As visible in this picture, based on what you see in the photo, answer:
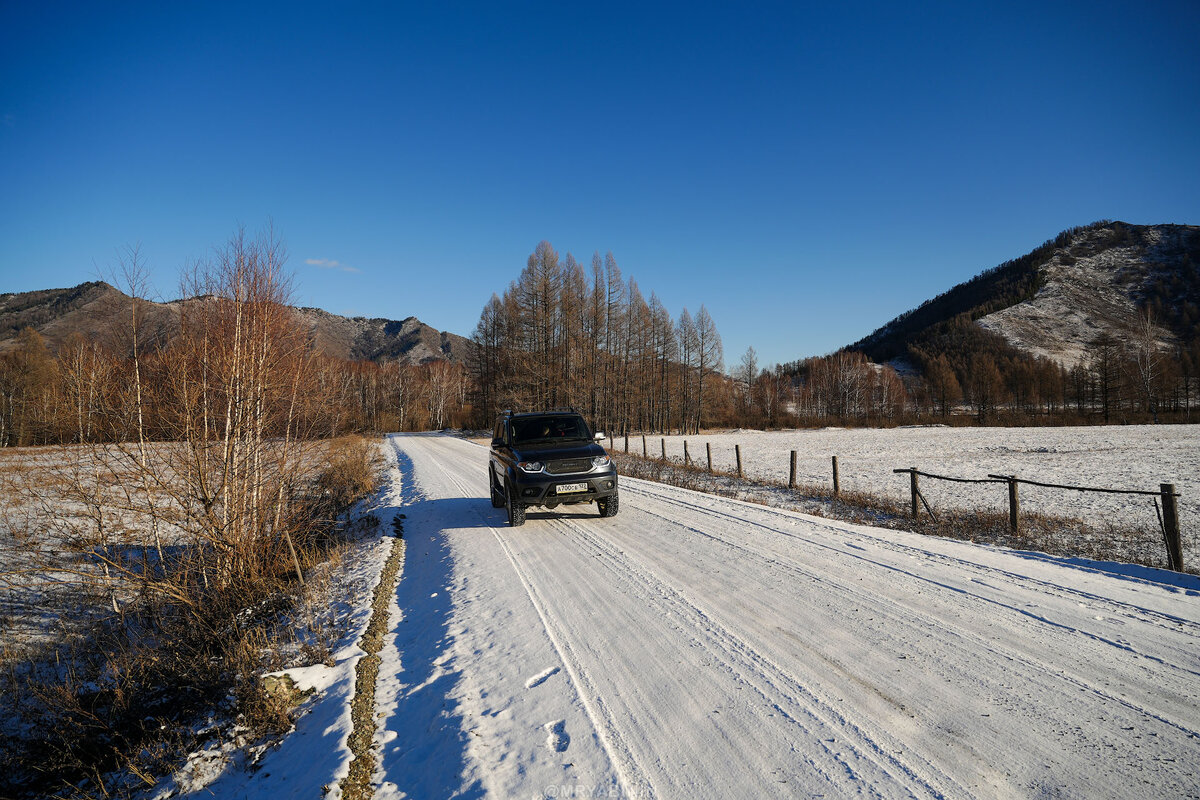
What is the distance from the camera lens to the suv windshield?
395 inches

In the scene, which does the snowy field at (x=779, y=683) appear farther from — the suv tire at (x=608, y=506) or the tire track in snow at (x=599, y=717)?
the suv tire at (x=608, y=506)

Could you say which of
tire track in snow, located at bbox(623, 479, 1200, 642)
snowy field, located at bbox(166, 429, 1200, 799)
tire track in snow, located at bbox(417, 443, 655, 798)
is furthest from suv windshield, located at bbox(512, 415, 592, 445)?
tire track in snow, located at bbox(417, 443, 655, 798)

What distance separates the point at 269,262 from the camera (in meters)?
7.92

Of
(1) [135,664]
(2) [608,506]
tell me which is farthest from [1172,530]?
(1) [135,664]

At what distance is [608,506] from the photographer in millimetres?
9477

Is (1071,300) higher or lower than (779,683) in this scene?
higher

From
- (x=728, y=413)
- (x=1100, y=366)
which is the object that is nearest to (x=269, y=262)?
(x=728, y=413)

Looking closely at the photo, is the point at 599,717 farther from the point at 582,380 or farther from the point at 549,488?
the point at 582,380

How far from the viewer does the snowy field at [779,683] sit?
2754mm

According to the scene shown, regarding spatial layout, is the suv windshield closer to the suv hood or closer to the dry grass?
the suv hood

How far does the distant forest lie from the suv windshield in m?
3.60

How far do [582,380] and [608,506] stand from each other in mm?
30988

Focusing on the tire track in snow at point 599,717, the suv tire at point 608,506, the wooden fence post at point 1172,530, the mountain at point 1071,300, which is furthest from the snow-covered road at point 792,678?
the mountain at point 1071,300

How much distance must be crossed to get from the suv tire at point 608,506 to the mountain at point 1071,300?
137400mm
